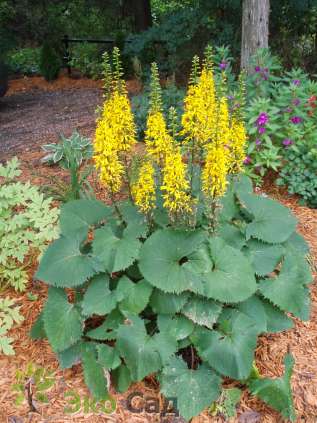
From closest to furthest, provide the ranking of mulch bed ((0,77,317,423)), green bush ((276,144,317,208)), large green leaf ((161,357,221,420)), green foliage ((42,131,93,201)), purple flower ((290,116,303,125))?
1. large green leaf ((161,357,221,420))
2. mulch bed ((0,77,317,423))
3. green foliage ((42,131,93,201))
4. green bush ((276,144,317,208))
5. purple flower ((290,116,303,125))

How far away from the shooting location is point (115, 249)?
103 inches

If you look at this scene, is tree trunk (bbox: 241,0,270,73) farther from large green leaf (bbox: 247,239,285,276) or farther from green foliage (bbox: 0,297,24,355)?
green foliage (bbox: 0,297,24,355)

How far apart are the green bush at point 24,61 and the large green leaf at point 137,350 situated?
1056 cm

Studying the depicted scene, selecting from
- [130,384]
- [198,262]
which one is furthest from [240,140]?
[130,384]

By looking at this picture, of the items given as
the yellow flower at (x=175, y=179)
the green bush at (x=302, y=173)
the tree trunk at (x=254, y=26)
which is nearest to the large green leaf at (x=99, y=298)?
the yellow flower at (x=175, y=179)

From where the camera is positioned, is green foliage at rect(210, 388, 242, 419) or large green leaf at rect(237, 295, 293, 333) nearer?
green foliage at rect(210, 388, 242, 419)

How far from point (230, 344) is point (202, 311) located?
0.72 ft

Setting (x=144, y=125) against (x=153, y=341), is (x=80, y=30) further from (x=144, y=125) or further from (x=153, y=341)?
(x=153, y=341)

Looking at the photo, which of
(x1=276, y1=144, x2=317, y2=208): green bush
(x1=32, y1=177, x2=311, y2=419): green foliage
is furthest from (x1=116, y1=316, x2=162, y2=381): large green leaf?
(x1=276, y1=144, x2=317, y2=208): green bush

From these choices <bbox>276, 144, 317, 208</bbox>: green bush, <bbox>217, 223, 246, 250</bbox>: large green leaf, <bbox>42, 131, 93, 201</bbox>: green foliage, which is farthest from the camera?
<bbox>276, 144, 317, 208</bbox>: green bush

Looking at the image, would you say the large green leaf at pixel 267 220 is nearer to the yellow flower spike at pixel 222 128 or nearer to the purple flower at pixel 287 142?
the yellow flower spike at pixel 222 128

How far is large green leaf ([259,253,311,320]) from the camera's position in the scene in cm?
266

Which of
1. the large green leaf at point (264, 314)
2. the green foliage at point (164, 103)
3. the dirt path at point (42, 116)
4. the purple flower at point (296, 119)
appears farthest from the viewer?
the dirt path at point (42, 116)

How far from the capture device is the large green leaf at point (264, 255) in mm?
2729
